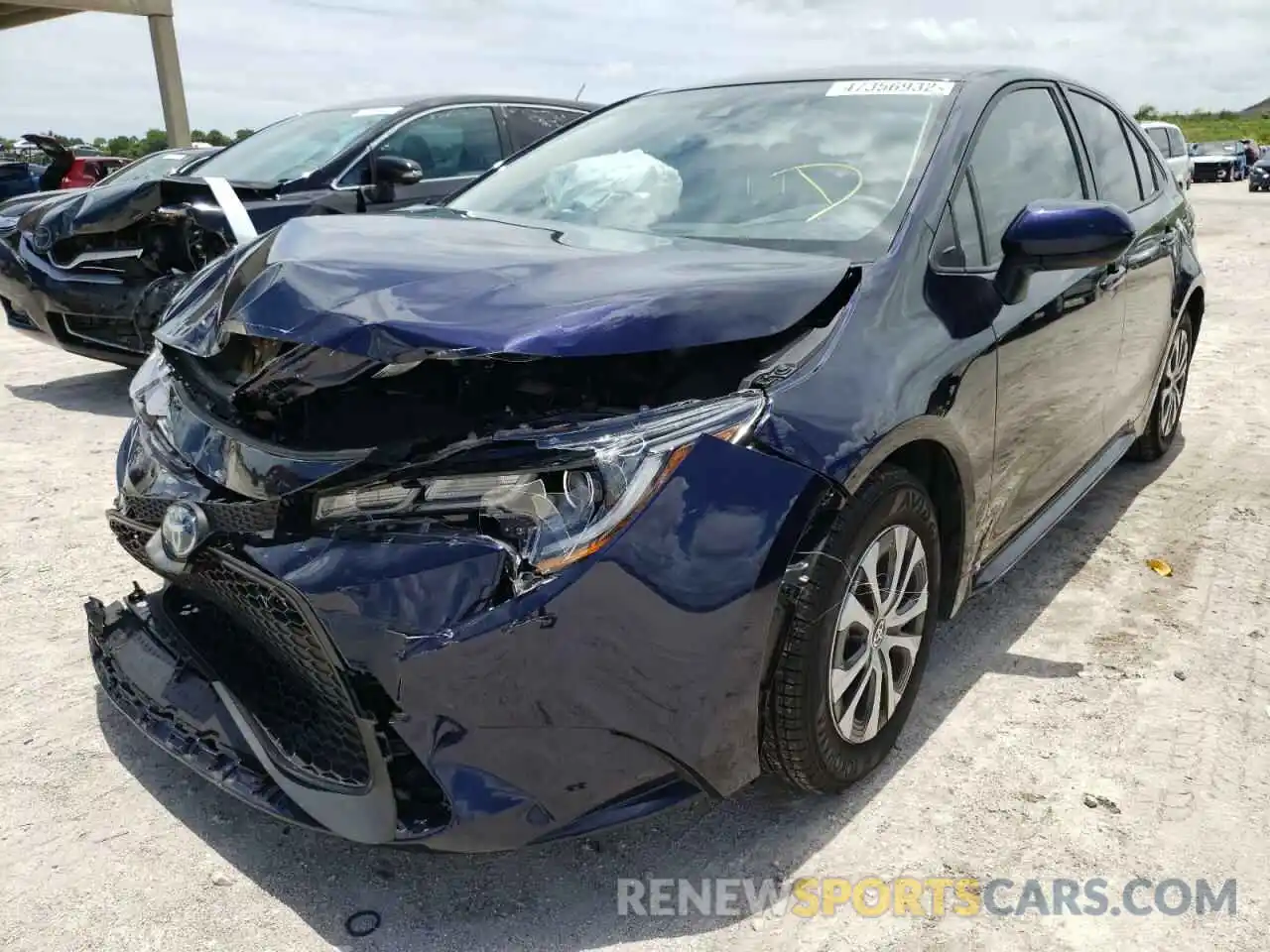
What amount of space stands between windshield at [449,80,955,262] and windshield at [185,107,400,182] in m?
2.87

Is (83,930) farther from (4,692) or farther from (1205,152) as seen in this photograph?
(1205,152)

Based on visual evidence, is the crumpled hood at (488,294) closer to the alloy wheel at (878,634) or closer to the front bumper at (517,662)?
the front bumper at (517,662)

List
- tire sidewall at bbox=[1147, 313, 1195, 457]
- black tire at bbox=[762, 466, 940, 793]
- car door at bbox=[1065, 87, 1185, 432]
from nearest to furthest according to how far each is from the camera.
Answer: black tire at bbox=[762, 466, 940, 793]
car door at bbox=[1065, 87, 1185, 432]
tire sidewall at bbox=[1147, 313, 1195, 457]

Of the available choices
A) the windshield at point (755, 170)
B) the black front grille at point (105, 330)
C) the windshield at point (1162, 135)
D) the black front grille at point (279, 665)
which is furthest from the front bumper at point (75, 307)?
the windshield at point (1162, 135)

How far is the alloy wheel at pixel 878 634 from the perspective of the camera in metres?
2.17

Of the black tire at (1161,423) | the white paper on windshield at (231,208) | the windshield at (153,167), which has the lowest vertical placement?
the black tire at (1161,423)

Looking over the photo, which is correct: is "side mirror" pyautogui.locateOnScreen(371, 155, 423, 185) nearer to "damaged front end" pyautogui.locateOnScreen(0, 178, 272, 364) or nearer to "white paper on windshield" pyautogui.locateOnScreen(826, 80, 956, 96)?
"damaged front end" pyautogui.locateOnScreen(0, 178, 272, 364)

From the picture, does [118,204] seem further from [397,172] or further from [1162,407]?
[1162,407]

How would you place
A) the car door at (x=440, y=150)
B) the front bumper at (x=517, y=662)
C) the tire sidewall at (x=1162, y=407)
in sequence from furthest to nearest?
1. the car door at (x=440, y=150)
2. the tire sidewall at (x=1162, y=407)
3. the front bumper at (x=517, y=662)

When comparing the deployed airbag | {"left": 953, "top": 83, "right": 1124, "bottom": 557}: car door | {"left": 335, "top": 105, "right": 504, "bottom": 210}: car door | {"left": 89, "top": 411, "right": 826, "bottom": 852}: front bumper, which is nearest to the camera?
{"left": 89, "top": 411, "right": 826, "bottom": 852}: front bumper

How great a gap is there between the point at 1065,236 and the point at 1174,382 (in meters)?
2.57

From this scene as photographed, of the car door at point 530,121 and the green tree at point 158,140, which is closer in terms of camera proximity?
the car door at point 530,121

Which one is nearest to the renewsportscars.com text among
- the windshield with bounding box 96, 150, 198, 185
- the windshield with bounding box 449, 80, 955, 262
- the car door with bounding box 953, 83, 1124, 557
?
the car door with bounding box 953, 83, 1124, 557

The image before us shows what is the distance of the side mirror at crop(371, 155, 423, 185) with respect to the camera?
5445mm
